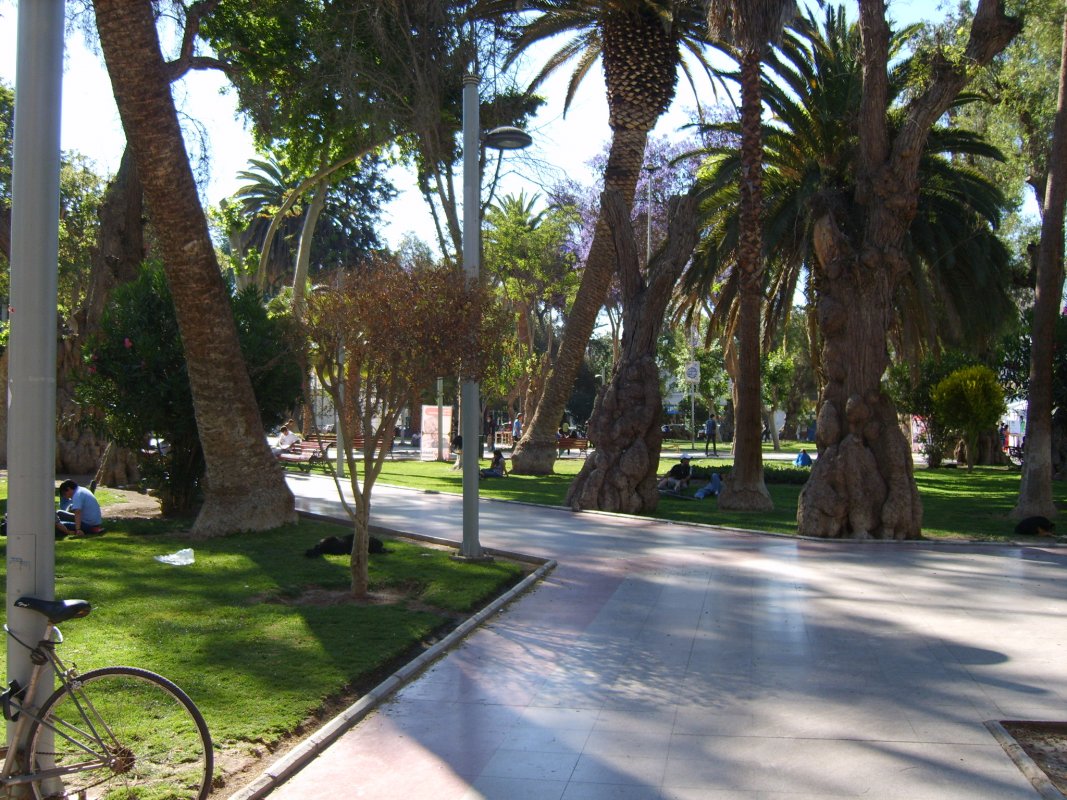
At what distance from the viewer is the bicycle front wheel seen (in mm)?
3836

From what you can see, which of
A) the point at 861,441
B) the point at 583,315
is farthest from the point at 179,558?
the point at 583,315

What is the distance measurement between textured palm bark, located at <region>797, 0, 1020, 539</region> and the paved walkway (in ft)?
6.94

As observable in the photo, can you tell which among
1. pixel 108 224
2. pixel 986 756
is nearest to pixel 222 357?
pixel 108 224

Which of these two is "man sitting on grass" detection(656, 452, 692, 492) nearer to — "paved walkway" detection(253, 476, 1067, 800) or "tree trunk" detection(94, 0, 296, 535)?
"paved walkway" detection(253, 476, 1067, 800)

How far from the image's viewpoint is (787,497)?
19844mm

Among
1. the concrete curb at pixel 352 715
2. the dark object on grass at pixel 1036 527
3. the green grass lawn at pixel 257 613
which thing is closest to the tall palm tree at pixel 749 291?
the green grass lawn at pixel 257 613

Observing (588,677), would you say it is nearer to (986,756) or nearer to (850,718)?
(850,718)

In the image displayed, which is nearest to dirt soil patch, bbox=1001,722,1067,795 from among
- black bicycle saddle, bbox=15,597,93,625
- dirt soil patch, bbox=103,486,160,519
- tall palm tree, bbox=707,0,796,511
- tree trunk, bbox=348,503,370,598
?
black bicycle saddle, bbox=15,597,93,625

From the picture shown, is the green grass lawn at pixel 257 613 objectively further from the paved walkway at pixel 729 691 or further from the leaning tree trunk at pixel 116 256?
the leaning tree trunk at pixel 116 256

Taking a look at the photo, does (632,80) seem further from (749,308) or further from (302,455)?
(302,455)

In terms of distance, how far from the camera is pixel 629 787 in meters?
4.53

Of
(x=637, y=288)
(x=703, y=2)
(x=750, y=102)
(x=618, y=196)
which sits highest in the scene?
(x=703, y=2)

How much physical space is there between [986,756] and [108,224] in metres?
15.5

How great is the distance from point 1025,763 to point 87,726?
4.38 meters
